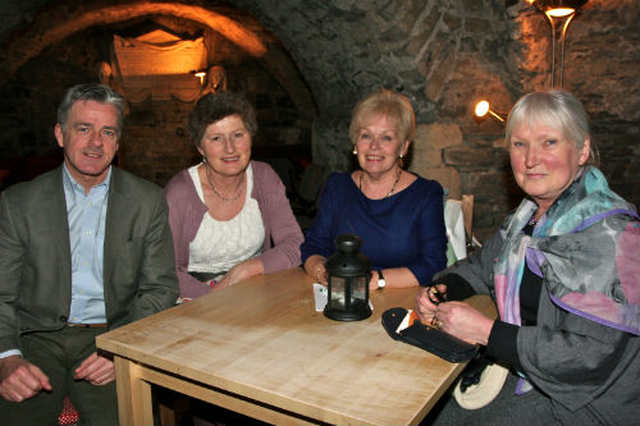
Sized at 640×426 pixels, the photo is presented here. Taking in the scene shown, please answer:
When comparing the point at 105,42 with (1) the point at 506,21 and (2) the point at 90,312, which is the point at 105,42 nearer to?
(1) the point at 506,21

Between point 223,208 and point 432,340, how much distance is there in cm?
138

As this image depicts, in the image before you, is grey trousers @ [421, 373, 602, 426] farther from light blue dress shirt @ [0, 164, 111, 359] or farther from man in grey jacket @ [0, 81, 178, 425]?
light blue dress shirt @ [0, 164, 111, 359]

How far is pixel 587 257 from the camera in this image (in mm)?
1366

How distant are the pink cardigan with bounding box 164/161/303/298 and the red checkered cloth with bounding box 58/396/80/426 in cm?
62

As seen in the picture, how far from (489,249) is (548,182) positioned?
0.40 metres

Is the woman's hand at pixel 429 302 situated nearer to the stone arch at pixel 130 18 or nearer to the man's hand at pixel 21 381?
the man's hand at pixel 21 381

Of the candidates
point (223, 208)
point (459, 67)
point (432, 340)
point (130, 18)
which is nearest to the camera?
point (432, 340)

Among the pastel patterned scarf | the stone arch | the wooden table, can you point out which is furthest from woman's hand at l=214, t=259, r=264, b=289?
the stone arch

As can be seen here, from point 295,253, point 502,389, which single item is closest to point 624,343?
point 502,389

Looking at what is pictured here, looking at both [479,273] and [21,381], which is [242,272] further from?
[479,273]

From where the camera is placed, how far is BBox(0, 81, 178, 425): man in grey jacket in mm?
1863

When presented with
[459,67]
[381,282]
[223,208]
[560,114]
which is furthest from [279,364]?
[459,67]

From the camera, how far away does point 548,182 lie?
1.61 meters

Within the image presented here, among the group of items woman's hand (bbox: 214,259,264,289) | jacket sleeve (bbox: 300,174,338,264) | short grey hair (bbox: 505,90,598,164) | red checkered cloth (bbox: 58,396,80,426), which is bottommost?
red checkered cloth (bbox: 58,396,80,426)
